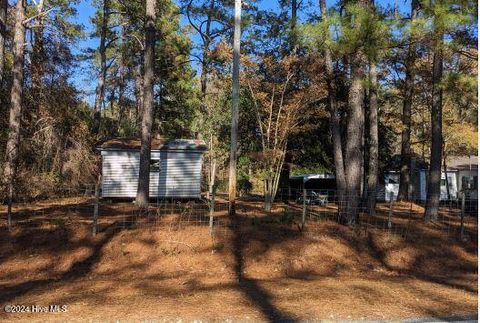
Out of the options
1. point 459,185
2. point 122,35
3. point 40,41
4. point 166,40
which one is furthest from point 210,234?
point 459,185

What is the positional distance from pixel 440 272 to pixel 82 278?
7.71 metres

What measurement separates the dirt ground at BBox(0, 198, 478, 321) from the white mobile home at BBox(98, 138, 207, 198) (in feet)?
19.3

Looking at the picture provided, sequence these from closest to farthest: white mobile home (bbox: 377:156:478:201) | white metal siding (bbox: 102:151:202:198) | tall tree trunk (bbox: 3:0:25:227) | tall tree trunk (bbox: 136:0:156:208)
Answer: tall tree trunk (bbox: 136:0:156:208), tall tree trunk (bbox: 3:0:25:227), white metal siding (bbox: 102:151:202:198), white mobile home (bbox: 377:156:478:201)

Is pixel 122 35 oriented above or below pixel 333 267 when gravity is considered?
above

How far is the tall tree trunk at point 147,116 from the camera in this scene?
15617 millimetres

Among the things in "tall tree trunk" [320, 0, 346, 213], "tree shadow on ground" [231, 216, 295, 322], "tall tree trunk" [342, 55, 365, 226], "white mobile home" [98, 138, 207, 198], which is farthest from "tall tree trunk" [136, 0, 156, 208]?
"tall tree trunk" [342, 55, 365, 226]

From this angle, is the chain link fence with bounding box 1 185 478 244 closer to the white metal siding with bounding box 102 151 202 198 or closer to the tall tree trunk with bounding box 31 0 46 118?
the white metal siding with bounding box 102 151 202 198

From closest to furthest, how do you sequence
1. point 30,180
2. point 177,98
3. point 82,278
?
Result: point 82,278 < point 30,180 < point 177,98

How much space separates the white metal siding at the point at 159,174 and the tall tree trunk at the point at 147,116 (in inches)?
235

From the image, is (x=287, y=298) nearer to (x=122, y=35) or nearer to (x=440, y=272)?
(x=440, y=272)

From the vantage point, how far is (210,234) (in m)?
11.7

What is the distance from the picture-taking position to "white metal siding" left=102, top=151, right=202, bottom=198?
21484mm

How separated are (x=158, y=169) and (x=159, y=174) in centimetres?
24

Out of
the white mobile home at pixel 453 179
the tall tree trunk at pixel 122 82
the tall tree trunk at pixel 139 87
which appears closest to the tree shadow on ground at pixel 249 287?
the tall tree trunk at pixel 139 87
